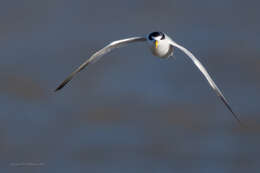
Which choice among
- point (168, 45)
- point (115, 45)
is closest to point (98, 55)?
point (115, 45)

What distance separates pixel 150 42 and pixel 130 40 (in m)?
0.41

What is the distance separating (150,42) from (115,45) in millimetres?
705

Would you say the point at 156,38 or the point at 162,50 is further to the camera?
the point at 162,50

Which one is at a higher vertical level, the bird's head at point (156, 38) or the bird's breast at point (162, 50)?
the bird's head at point (156, 38)

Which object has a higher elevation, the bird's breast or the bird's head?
the bird's head

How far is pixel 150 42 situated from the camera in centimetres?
1090

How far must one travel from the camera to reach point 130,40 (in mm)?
11125

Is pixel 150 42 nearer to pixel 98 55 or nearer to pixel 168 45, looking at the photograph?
pixel 168 45

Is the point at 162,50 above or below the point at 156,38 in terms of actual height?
below

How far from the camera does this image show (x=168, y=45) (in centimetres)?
1096

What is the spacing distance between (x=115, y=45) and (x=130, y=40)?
311 mm

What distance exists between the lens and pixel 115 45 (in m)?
11.3

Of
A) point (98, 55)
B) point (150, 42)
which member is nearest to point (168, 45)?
point (150, 42)

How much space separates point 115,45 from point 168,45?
0.95 metres
